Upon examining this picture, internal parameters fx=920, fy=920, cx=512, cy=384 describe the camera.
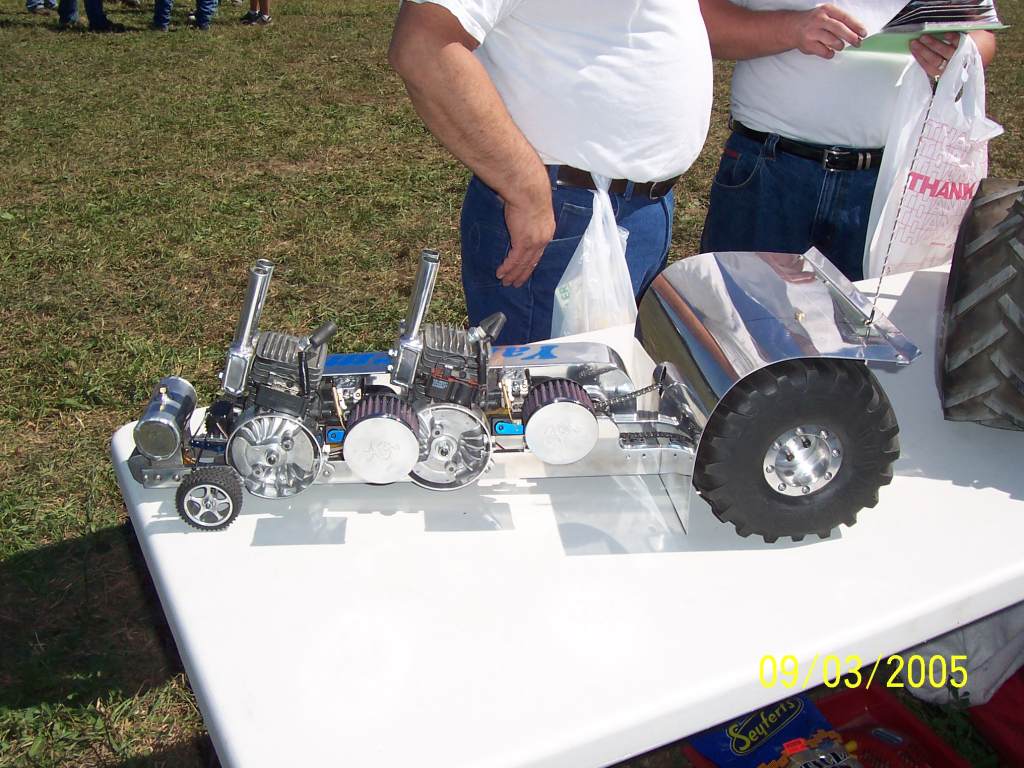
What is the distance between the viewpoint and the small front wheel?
106 centimetres

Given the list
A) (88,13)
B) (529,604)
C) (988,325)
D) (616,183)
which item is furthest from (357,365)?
(88,13)

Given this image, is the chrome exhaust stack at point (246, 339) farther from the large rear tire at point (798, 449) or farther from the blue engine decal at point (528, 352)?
the large rear tire at point (798, 449)

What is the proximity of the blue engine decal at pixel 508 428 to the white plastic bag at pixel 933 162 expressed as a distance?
81cm

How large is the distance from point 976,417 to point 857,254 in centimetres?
72

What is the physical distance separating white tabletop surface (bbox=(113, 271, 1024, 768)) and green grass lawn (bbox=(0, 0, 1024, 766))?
2.71 ft

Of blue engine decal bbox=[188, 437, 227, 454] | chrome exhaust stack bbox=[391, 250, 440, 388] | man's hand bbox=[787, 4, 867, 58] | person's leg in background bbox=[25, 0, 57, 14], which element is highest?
man's hand bbox=[787, 4, 867, 58]

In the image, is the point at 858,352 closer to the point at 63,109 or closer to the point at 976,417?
the point at 976,417

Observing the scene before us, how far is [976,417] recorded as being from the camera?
4.11 feet

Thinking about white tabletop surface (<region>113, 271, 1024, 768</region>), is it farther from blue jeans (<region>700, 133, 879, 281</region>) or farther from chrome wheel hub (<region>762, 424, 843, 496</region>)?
blue jeans (<region>700, 133, 879, 281</region>)

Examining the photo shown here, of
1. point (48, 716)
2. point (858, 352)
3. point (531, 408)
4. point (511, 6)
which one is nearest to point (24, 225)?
point (48, 716)

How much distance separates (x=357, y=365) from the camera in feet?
3.74

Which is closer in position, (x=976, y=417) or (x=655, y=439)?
(x=655, y=439)

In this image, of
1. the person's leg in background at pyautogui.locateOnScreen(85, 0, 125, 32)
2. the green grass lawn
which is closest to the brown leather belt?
the green grass lawn

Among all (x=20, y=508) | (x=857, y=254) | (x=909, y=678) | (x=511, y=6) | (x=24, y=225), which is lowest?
(x=24, y=225)
